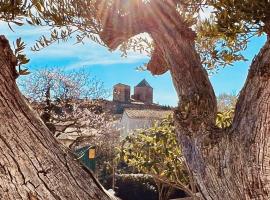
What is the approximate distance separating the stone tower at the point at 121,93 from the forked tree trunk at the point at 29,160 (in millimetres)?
46410

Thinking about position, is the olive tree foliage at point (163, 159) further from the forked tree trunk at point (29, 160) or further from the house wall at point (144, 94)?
the house wall at point (144, 94)

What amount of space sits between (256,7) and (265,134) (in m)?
0.90

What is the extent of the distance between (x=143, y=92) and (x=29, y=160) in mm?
53558

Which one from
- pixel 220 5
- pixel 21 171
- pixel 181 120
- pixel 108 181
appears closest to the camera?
pixel 21 171

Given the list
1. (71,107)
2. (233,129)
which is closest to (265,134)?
(233,129)

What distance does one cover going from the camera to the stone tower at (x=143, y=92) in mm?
55009

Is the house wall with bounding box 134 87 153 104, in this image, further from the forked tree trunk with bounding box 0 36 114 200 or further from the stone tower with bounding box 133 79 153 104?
the forked tree trunk with bounding box 0 36 114 200

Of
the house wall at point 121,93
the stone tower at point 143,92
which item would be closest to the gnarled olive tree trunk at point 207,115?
the house wall at point 121,93

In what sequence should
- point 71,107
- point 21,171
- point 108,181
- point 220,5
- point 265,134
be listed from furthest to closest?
point 71,107, point 108,181, point 220,5, point 265,134, point 21,171

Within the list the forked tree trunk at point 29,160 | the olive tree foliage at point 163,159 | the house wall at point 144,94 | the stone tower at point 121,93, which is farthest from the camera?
the house wall at point 144,94

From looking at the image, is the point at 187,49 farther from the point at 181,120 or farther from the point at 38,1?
the point at 38,1

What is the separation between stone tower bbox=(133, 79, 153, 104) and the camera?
5501 cm

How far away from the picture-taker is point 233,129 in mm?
2996

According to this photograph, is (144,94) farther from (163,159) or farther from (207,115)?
(207,115)
